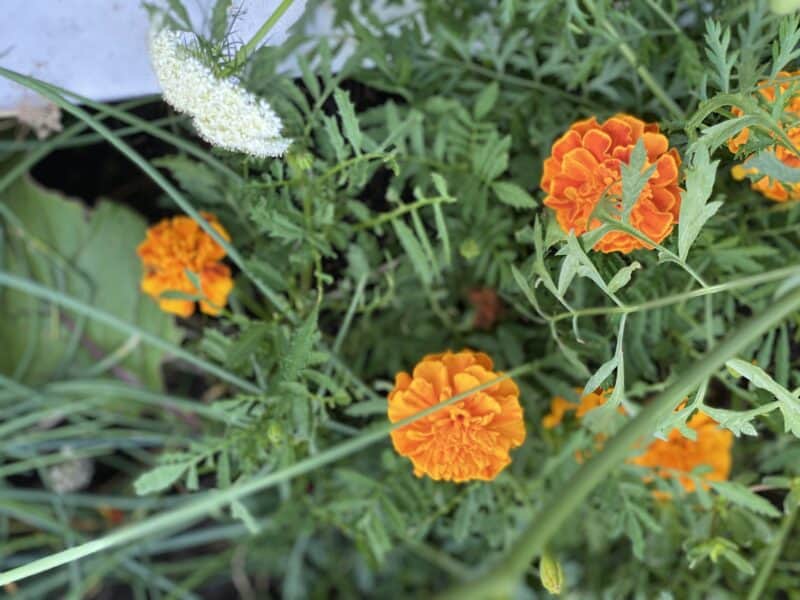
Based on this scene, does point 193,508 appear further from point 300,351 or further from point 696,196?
point 696,196

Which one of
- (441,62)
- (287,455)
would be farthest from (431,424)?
(441,62)

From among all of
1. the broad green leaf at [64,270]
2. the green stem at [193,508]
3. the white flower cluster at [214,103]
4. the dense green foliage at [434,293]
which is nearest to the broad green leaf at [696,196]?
the dense green foliage at [434,293]

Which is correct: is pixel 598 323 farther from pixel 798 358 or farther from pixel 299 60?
pixel 299 60

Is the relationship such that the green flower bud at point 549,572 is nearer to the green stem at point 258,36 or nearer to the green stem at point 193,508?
the green stem at point 193,508

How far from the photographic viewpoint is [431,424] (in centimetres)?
55

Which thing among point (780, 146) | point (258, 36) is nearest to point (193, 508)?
point (258, 36)

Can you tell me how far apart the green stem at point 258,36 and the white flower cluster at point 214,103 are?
0.7 inches

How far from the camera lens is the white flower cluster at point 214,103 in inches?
19.4

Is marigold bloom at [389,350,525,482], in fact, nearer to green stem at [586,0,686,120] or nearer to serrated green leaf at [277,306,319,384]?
serrated green leaf at [277,306,319,384]

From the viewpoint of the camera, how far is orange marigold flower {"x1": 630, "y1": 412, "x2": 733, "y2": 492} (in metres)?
0.70

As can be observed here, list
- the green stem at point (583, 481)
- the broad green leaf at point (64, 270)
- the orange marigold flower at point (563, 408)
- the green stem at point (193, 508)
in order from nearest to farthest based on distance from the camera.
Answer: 1. the green stem at point (583, 481)
2. the green stem at point (193, 508)
3. the orange marigold flower at point (563, 408)
4. the broad green leaf at point (64, 270)

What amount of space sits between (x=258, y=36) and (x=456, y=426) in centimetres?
28

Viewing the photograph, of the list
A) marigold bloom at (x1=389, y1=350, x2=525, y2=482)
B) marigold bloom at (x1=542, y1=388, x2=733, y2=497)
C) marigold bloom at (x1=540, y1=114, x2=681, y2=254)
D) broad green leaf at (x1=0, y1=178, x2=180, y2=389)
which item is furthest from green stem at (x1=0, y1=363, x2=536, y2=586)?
broad green leaf at (x1=0, y1=178, x2=180, y2=389)

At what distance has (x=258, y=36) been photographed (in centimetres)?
51
